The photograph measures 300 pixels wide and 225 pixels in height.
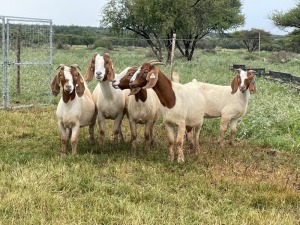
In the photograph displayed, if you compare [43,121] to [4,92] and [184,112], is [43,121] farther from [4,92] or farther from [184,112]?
[184,112]

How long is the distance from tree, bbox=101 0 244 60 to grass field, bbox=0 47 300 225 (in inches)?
839

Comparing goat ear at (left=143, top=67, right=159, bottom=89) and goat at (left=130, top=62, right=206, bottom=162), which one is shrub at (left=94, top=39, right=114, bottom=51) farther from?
goat ear at (left=143, top=67, right=159, bottom=89)

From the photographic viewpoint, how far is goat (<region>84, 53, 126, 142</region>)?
6859 millimetres

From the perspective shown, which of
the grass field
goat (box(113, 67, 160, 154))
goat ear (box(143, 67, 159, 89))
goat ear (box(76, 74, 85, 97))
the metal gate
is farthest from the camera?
the metal gate

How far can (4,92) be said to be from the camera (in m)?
11.4

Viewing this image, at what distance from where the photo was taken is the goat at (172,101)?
649 cm

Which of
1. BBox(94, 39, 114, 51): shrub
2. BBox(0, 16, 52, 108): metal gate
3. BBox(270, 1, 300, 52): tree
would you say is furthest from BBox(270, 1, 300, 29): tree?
BBox(0, 16, 52, 108): metal gate

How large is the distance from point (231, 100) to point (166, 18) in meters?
23.8

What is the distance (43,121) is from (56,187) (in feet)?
15.3

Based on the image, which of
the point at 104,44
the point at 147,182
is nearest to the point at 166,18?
the point at 104,44

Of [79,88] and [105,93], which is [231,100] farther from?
[79,88]

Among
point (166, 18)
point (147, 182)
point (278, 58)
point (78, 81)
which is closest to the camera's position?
point (147, 182)

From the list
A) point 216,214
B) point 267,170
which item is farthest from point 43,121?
point 216,214

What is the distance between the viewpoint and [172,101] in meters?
6.70
